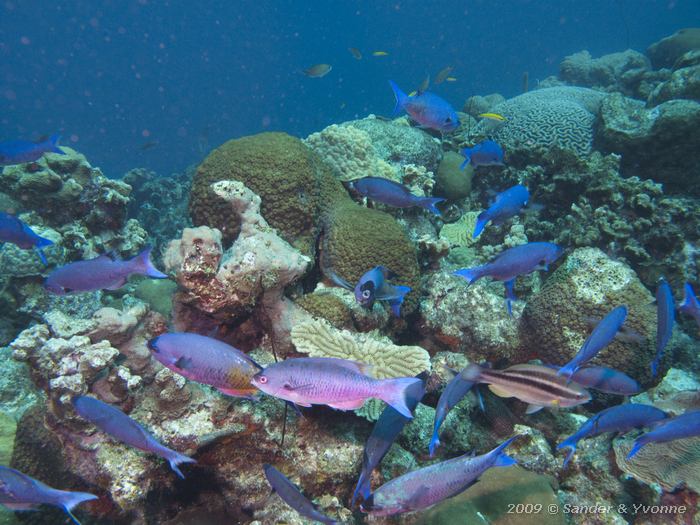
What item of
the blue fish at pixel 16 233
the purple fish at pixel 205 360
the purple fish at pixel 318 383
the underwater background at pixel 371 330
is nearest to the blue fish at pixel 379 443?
the underwater background at pixel 371 330

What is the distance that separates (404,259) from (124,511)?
11.9 feet

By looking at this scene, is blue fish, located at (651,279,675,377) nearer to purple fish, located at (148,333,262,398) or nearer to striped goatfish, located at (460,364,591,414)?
striped goatfish, located at (460,364,591,414)

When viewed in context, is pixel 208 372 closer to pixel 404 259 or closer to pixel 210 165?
pixel 404 259

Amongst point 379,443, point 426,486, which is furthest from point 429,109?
point 426,486

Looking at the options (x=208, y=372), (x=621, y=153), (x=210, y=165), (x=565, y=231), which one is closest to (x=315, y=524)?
(x=208, y=372)

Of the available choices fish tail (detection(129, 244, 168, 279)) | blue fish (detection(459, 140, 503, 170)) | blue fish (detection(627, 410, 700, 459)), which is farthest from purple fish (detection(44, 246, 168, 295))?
blue fish (detection(459, 140, 503, 170))

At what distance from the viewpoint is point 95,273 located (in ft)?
10.4

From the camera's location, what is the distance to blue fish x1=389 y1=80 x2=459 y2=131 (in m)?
4.98

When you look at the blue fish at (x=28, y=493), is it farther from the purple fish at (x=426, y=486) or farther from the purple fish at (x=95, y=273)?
the purple fish at (x=426, y=486)

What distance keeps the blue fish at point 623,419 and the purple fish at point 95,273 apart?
368cm

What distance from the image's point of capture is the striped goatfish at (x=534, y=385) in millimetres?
2596

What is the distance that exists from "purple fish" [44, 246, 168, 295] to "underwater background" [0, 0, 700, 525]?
0.06 ft

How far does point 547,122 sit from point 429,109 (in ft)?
19.2

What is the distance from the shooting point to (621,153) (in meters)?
7.54
